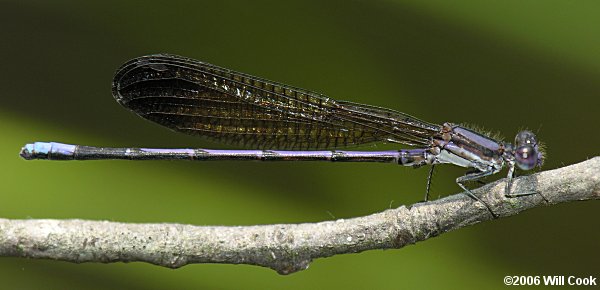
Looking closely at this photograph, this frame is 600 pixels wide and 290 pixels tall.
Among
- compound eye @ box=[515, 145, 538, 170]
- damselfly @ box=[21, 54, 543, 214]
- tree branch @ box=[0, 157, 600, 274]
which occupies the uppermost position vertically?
damselfly @ box=[21, 54, 543, 214]

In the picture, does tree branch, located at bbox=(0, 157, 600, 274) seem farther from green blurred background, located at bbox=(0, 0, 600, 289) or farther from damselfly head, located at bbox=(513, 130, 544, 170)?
green blurred background, located at bbox=(0, 0, 600, 289)

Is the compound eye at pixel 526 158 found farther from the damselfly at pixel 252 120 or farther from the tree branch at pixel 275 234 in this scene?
the tree branch at pixel 275 234

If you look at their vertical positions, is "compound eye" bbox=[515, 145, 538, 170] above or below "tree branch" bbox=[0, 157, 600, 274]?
above

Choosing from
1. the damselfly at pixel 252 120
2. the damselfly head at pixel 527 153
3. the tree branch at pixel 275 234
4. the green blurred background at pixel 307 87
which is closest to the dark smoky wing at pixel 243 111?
the damselfly at pixel 252 120

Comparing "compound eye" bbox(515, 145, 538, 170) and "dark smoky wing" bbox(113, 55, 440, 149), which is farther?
"dark smoky wing" bbox(113, 55, 440, 149)

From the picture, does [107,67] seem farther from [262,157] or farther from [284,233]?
[284,233]

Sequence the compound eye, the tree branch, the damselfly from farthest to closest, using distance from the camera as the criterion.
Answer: the damselfly → the compound eye → the tree branch

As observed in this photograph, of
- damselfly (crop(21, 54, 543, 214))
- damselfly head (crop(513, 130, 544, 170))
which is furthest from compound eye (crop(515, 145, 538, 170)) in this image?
damselfly (crop(21, 54, 543, 214))
